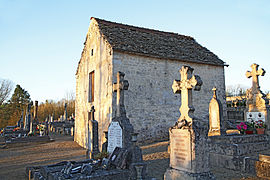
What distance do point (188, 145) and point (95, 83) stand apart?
407 inches

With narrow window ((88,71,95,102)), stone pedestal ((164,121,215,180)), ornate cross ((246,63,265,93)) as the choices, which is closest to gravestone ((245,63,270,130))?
ornate cross ((246,63,265,93))

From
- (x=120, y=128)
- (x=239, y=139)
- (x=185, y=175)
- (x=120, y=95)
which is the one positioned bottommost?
(x=185, y=175)

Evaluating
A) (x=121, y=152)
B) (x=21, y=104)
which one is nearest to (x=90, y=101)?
(x=121, y=152)

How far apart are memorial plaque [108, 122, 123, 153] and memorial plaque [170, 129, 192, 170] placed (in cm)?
203

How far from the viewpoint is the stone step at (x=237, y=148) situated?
6389 millimetres

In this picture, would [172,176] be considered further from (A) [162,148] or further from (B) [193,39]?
(B) [193,39]

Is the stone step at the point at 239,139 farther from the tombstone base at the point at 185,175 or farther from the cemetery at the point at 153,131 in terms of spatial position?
the tombstone base at the point at 185,175

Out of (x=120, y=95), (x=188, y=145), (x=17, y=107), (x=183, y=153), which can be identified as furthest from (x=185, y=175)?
(x=17, y=107)

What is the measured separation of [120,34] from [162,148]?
26.2 ft

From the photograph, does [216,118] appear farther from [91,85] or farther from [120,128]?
[91,85]

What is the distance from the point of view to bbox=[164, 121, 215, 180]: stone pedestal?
4.22 metres

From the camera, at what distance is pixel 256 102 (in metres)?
9.80

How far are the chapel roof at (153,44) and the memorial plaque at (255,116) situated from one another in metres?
5.18

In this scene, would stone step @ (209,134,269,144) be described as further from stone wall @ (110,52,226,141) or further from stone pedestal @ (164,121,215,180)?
stone wall @ (110,52,226,141)
